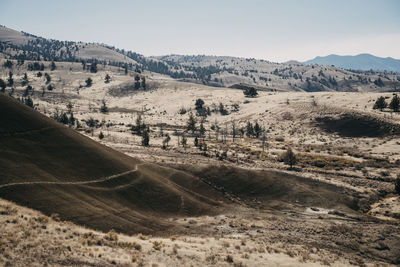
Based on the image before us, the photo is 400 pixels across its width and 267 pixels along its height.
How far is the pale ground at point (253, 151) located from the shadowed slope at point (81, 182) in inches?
116

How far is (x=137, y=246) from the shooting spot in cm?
1972

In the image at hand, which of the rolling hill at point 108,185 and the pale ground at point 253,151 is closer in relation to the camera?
the pale ground at point 253,151

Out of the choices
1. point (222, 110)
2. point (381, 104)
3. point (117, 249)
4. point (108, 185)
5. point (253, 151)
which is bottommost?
point (253, 151)

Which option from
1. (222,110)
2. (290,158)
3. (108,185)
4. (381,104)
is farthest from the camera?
(222,110)

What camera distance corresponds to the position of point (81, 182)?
93.7 ft

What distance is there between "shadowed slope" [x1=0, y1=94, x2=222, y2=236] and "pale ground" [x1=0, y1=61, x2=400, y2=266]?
9.63 ft

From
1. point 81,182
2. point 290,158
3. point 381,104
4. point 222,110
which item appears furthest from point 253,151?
point 222,110

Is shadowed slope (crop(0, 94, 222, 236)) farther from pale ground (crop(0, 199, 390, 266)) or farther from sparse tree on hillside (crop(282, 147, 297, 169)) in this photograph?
sparse tree on hillside (crop(282, 147, 297, 169))

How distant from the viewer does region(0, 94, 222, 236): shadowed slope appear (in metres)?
23.2

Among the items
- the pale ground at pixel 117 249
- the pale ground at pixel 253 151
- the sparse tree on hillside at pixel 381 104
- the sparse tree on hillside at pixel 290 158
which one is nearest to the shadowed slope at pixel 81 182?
the pale ground at pixel 117 249

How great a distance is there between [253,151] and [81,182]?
5988 centimetres

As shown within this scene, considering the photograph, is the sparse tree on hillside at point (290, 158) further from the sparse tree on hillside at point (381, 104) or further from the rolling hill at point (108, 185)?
the sparse tree on hillside at point (381, 104)

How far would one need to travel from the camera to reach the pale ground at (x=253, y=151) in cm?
2091

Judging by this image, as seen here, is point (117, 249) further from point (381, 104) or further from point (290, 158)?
point (381, 104)
